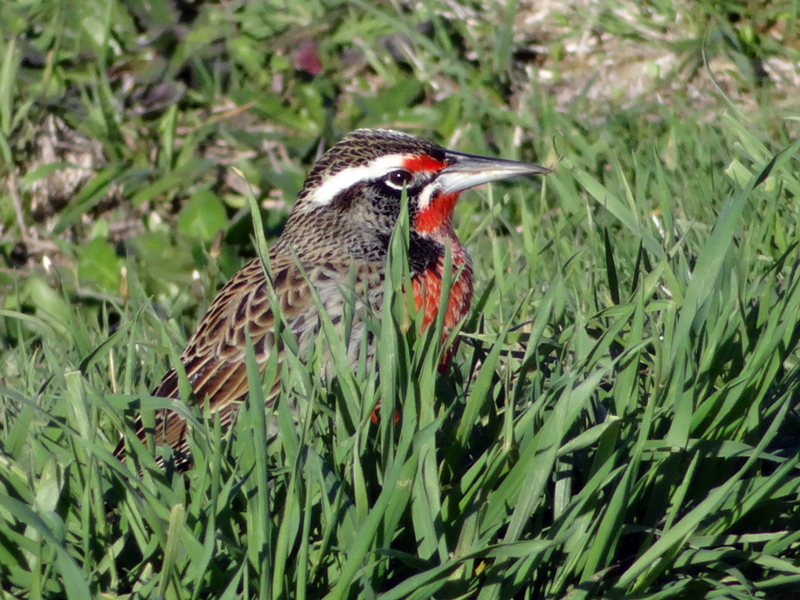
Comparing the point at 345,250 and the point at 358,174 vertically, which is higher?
the point at 358,174

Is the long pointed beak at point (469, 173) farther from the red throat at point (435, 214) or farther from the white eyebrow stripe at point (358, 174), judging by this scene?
the white eyebrow stripe at point (358, 174)

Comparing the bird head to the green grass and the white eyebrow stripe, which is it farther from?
the green grass

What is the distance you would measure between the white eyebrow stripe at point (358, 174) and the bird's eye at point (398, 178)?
17 millimetres

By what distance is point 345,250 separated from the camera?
3629mm

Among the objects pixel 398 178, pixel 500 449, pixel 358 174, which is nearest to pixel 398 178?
pixel 398 178

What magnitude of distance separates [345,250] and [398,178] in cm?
31

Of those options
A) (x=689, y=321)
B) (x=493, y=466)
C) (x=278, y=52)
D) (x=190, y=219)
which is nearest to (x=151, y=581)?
(x=493, y=466)

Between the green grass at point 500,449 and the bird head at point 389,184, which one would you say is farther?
the bird head at point 389,184

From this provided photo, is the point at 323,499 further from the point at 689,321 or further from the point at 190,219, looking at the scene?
the point at 190,219

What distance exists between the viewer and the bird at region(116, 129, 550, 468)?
10.7 feet

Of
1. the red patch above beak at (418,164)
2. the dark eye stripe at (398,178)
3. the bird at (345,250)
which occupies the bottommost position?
the bird at (345,250)

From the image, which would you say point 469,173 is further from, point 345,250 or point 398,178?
point 345,250

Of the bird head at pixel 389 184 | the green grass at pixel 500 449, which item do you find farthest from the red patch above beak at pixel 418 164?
the green grass at pixel 500 449

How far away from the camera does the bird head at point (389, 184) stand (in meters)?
3.71
